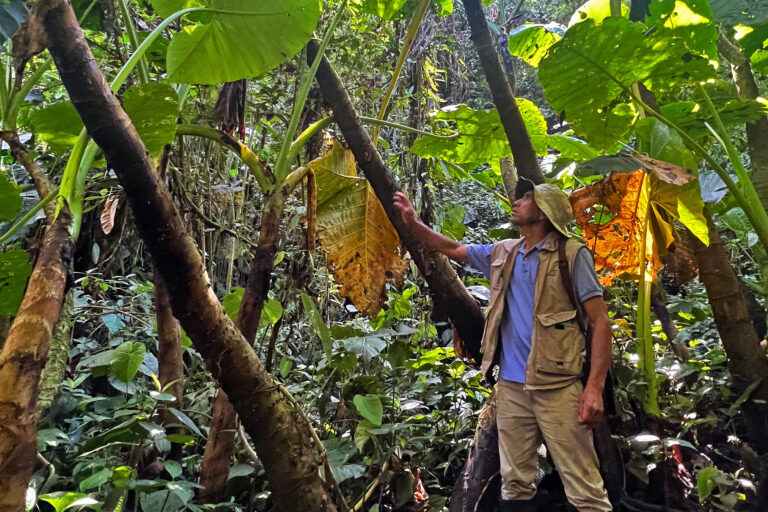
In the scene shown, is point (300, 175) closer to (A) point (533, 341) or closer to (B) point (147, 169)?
(B) point (147, 169)

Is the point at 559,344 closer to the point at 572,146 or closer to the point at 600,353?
the point at 600,353

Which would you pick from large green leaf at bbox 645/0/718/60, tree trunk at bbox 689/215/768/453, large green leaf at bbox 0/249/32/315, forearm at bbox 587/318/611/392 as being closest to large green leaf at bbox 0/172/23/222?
large green leaf at bbox 0/249/32/315

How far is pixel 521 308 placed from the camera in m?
2.34

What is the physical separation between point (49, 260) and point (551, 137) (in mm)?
2674

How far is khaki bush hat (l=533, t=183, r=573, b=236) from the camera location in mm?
2221

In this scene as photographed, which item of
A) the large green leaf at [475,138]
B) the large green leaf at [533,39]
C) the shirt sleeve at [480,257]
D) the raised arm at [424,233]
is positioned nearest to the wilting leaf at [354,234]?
the raised arm at [424,233]

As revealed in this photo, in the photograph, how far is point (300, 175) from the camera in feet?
6.79

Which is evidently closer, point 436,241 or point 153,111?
Answer: point 153,111

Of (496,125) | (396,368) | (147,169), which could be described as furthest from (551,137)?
(147,169)

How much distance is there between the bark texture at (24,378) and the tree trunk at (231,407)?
79 centimetres

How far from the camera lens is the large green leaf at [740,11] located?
2.62 metres

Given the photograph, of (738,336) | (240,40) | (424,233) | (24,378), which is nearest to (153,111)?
(240,40)

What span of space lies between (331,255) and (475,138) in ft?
3.83

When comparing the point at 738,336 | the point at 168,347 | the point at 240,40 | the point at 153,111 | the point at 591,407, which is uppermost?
the point at 240,40
